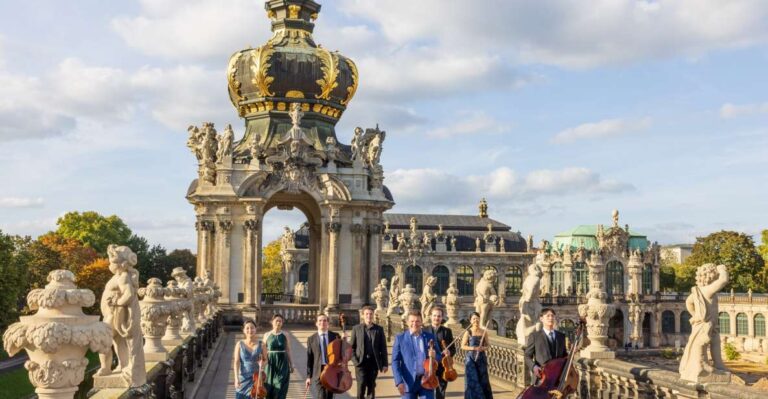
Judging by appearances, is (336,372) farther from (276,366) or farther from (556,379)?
(556,379)

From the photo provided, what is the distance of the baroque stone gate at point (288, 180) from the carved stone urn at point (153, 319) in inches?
849

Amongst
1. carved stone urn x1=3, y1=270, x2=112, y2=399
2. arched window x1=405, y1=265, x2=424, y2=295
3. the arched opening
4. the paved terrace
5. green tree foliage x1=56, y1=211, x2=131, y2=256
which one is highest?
green tree foliage x1=56, y1=211, x2=131, y2=256

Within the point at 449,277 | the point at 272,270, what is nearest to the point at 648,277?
the point at 449,277

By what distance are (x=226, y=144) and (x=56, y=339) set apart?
2928 cm

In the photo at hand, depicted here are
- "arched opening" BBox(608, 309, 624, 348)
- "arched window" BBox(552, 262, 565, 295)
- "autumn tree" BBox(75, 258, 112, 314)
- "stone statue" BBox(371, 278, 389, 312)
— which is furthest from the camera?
"arched window" BBox(552, 262, 565, 295)

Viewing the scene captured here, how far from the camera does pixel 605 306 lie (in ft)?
48.8

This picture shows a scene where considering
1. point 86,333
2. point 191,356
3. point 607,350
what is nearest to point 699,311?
point 607,350

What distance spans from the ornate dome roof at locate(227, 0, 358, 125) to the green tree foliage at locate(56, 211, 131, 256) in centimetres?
4129

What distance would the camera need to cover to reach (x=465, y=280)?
94.0 m

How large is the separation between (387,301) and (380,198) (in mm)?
4273

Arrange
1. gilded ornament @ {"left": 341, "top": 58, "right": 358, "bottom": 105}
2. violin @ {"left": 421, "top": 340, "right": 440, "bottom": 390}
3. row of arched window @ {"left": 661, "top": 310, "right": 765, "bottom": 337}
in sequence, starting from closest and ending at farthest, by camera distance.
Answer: violin @ {"left": 421, "top": 340, "right": 440, "bottom": 390}, gilded ornament @ {"left": 341, "top": 58, "right": 358, "bottom": 105}, row of arched window @ {"left": 661, "top": 310, "right": 765, "bottom": 337}

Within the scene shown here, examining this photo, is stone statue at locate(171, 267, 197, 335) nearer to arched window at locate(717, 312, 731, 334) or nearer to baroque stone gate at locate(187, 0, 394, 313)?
baroque stone gate at locate(187, 0, 394, 313)

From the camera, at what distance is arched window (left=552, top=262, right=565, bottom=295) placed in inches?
3895

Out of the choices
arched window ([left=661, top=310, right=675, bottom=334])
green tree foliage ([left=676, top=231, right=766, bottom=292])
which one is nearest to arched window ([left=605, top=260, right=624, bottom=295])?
arched window ([left=661, top=310, right=675, bottom=334])
